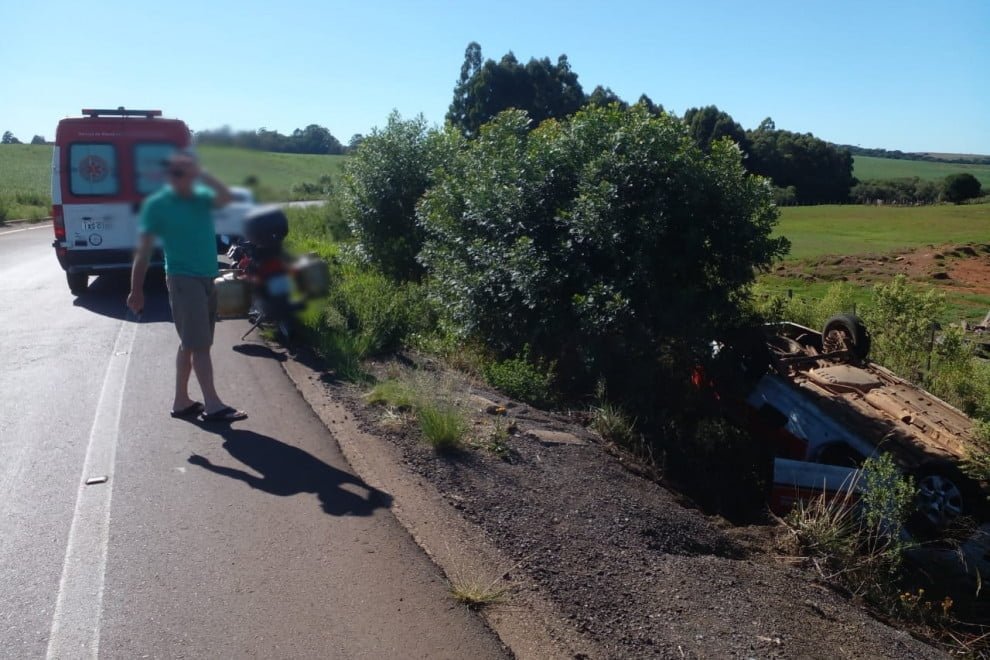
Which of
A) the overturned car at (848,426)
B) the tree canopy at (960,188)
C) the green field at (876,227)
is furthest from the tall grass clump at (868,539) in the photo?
the tree canopy at (960,188)

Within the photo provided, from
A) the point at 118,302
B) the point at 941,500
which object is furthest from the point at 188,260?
the point at 118,302

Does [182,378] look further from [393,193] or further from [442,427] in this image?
[393,193]

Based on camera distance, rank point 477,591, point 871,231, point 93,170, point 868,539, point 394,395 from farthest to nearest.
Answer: point 871,231
point 394,395
point 868,539
point 477,591
point 93,170

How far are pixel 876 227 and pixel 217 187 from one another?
41006 mm

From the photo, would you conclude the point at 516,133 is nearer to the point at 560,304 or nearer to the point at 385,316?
the point at 560,304

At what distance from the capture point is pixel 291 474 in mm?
6148

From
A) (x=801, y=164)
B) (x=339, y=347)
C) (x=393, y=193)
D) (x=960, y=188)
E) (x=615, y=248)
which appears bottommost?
(x=339, y=347)

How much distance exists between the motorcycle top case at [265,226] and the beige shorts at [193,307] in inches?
110

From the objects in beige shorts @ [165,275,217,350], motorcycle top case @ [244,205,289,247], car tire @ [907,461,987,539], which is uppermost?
motorcycle top case @ [244,205,289,247]

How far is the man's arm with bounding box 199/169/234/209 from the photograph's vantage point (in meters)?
1.81

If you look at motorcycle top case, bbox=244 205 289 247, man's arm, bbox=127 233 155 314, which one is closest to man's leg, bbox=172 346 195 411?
man's arm, bbox=127 233 155 314

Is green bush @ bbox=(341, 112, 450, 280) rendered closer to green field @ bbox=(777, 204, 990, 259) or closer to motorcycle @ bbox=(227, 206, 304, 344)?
motorcycle @ bbox=(227, 206, 304, 344)

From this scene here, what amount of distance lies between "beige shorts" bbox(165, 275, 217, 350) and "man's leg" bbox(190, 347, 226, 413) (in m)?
0.61

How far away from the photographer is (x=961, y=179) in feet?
156
